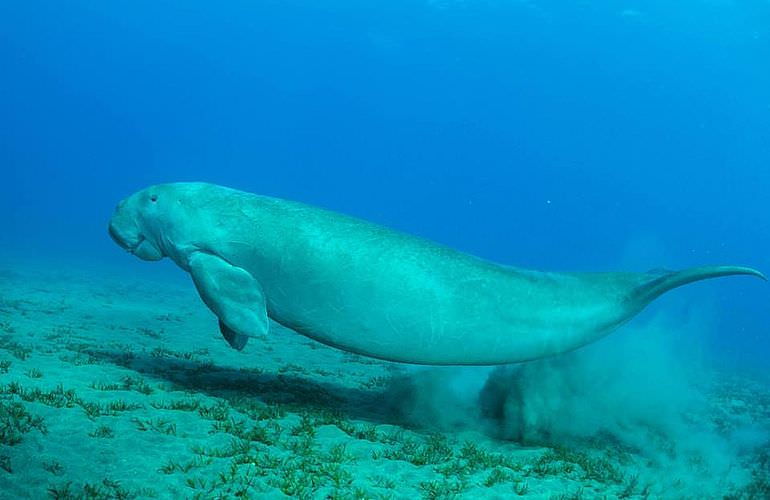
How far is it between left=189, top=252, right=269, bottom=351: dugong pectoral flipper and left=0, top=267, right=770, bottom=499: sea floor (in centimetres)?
93

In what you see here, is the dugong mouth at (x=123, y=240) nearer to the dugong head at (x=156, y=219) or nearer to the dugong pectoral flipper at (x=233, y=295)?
the dugong head at (x=156, y=219)

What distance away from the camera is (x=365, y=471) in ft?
15.2

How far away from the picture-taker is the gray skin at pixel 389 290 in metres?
5.50

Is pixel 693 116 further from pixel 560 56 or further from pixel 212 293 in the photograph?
pixel 212 293

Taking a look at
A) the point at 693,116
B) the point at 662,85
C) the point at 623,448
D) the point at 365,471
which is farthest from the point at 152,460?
the point at 693,116

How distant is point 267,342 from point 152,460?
8068 millimetres

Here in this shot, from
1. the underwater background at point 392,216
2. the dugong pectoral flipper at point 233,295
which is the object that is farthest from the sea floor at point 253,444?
the dugong pectoral flipper at point 233,295

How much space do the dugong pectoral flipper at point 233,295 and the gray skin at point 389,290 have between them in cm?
1

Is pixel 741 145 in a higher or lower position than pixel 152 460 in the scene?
higher

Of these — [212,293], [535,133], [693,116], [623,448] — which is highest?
[535,133]

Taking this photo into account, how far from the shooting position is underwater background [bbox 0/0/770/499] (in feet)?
16.4

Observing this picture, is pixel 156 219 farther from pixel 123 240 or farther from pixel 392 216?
pixel 392 216

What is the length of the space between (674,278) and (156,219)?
553 centimetres

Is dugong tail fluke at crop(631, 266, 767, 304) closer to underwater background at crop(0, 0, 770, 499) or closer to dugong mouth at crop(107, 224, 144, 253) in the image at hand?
underwater background at crop(0, 0, 770, 499)
